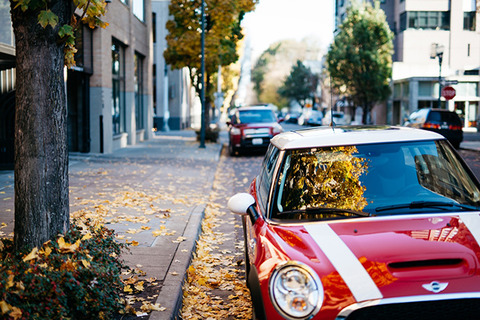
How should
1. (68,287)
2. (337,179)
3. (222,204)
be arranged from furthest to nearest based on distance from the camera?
(222,204) < (337,179) < (68,287)

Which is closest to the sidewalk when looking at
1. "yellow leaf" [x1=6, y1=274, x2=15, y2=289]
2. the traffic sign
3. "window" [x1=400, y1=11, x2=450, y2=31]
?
"yellow leaf" [x1=6, y1=274, x2=15, y2=289]

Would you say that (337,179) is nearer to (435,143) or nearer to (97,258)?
(435,143)

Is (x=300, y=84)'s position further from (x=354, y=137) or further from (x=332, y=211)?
(x=332, y=211)

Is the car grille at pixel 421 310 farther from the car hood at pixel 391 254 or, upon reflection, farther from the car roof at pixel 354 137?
the car roof at pixel 354 137

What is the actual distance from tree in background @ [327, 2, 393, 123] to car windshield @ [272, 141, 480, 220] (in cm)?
4902

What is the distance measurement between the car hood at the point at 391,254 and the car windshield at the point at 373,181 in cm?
27

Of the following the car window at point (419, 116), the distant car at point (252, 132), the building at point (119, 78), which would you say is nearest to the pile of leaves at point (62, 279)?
the building at point (119, 78)

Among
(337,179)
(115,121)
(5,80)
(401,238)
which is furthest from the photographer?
(115,121)

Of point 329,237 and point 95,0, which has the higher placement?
point 95,0

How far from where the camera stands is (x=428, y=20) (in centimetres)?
5703

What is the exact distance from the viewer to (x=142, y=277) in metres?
5.77

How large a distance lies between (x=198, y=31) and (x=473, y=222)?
27149mm

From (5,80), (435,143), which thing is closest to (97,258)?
(435,143)

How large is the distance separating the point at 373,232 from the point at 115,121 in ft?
69.5
